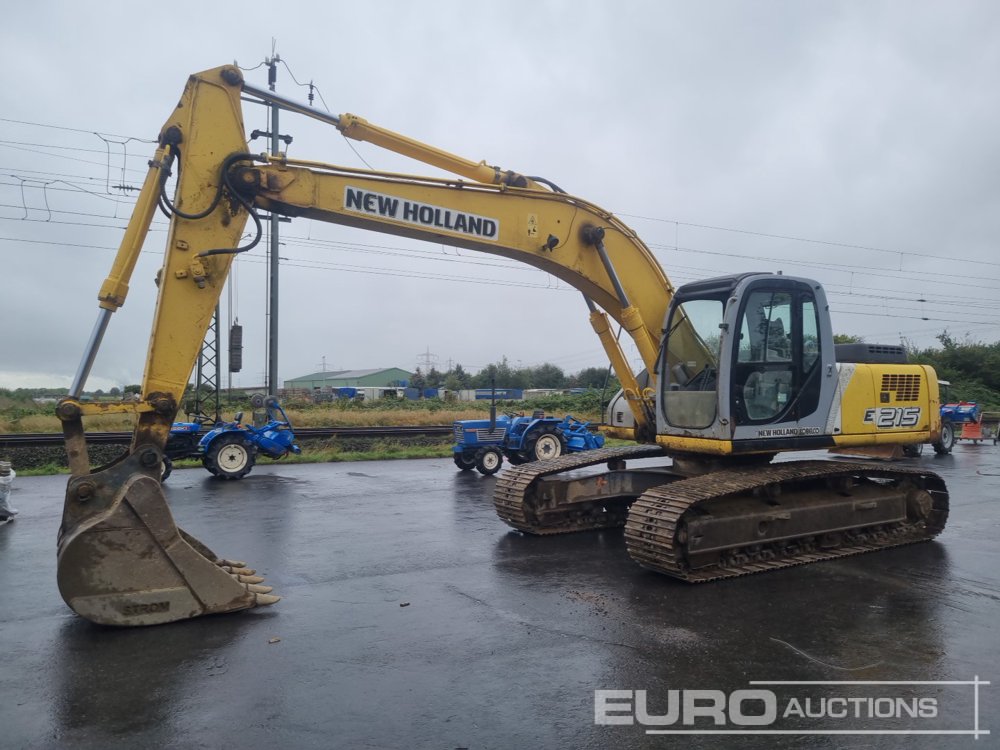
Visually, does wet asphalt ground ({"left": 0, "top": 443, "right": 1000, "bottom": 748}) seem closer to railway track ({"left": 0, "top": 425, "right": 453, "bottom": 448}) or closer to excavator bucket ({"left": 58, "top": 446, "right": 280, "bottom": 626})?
excavator bucket ({"left": 58, "top": 446, "right": 280, "bottom": 626})

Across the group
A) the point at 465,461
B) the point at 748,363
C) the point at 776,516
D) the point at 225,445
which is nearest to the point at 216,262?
the point at 748,363

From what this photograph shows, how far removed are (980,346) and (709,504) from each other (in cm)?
4308

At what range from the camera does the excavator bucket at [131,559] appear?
5457mm

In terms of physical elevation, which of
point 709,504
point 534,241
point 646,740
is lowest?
point 646,740

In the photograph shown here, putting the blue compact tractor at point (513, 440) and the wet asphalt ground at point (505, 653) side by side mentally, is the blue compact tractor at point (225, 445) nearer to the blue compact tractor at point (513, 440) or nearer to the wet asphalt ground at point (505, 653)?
the blue compact tractor at point (513, 440)

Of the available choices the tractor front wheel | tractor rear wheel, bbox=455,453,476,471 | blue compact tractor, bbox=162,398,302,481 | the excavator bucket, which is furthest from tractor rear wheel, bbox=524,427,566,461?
the excavator bucket

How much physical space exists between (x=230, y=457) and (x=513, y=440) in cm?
580

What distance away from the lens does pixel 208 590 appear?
582 centimetres

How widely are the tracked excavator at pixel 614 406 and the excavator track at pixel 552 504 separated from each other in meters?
0.03

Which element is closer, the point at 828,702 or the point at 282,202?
the point at 828,702

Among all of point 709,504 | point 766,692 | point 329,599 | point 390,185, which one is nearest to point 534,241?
point 390,185

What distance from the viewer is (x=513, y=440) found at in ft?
53.0

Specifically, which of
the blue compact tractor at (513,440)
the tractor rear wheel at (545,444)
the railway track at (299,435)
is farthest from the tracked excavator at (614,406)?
the railway track at (299,435)

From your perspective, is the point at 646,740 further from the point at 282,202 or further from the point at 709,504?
the point at 282,202
